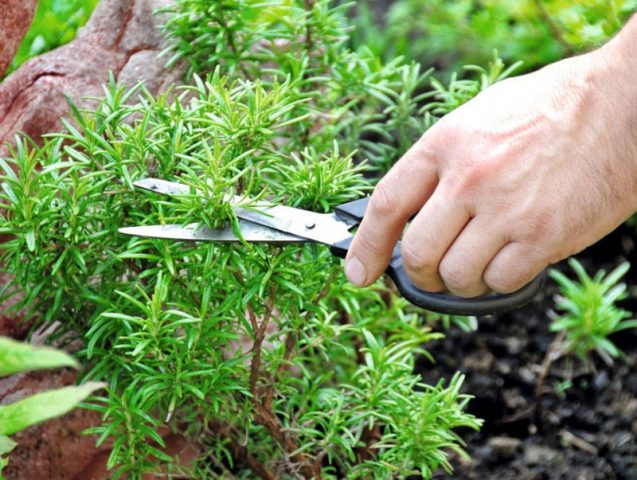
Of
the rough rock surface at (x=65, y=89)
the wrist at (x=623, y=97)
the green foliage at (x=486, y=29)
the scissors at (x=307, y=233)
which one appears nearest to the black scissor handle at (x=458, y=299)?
the scissors at (x=307, y=233)

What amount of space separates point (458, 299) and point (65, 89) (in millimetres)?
1157

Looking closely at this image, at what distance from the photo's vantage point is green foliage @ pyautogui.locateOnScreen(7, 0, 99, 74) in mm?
2699

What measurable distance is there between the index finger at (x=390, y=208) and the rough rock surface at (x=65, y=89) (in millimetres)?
826

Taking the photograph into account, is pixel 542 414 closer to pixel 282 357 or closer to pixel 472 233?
pixel 282 357

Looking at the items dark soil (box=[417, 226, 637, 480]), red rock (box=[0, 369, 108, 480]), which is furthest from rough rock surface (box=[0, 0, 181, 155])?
dark soil (box=[417, 226, 637, 480])

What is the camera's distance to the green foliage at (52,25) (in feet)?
8.86

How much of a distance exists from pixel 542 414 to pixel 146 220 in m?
1.62

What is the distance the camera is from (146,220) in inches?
69.4

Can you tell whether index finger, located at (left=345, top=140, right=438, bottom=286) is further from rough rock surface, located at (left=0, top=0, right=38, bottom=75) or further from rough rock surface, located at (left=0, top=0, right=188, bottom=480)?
rough rock surface, located at (left=0, top=0, right=38, bottom=75)

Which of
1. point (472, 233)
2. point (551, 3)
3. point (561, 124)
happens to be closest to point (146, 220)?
point (472, 233)

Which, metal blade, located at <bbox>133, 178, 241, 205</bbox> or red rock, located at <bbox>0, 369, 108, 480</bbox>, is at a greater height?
metal blade, located at <bbox>133, 178, 241, 205</bbox>

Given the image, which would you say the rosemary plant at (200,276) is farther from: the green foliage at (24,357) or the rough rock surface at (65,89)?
the green foliage at (24,357)

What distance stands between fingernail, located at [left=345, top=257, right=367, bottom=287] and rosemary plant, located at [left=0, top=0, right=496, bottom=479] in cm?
10

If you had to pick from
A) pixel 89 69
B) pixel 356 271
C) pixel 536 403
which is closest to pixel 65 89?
pixel 89 69
